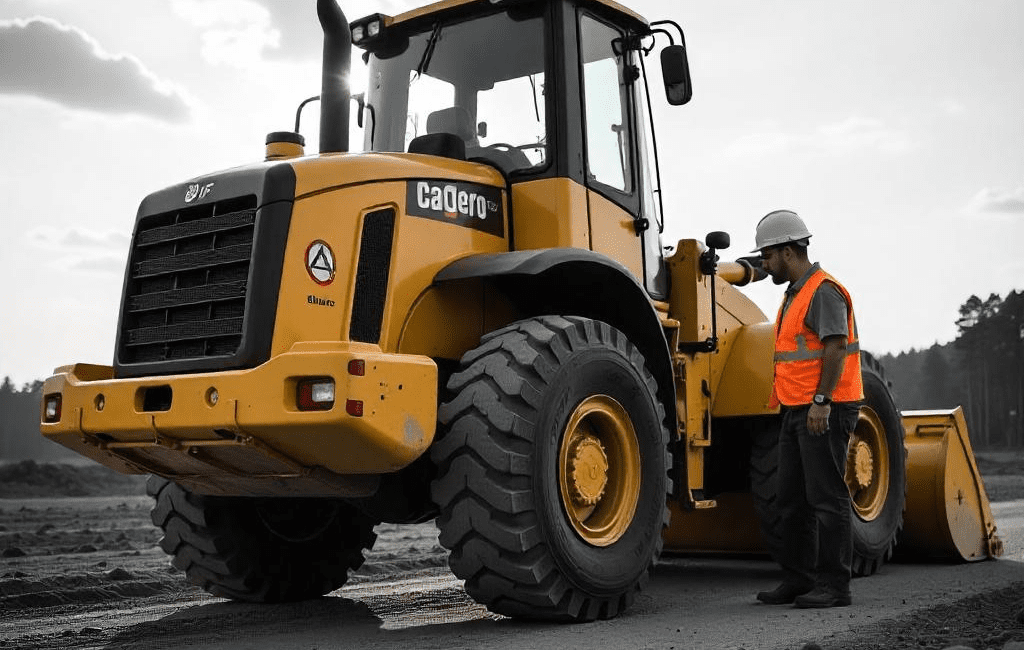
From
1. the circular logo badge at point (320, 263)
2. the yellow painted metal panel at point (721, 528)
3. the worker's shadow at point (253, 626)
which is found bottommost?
the worker's shadow at point (253, 626)

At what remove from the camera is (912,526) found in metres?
7.85

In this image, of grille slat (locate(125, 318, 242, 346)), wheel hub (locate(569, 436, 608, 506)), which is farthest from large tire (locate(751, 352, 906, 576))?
grille slat (locate(125, 318, 242, 346))

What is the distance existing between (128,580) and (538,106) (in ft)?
13.2

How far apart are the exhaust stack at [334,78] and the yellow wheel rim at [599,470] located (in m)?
1.97

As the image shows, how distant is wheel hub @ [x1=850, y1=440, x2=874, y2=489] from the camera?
23.6ft

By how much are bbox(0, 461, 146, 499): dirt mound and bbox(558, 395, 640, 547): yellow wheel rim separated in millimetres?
20214

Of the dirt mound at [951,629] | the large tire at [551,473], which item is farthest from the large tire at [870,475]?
the large tire at [551,473]

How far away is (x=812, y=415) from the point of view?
564 cm

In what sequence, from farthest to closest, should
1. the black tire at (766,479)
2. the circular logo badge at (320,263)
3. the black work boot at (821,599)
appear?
the black tire at (766,479) → the black work boot at (821,599) → the circular logo badge at (320,263)

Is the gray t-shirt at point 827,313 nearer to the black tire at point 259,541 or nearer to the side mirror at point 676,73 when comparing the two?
the side mirror at point 676,73

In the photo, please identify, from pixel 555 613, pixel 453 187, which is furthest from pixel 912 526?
pixel 453 187

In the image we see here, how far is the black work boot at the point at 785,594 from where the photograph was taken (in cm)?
584

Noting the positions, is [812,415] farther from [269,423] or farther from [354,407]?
[269,423]

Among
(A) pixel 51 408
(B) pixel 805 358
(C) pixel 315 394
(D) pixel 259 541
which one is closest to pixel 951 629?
(B) pixel 805 358
